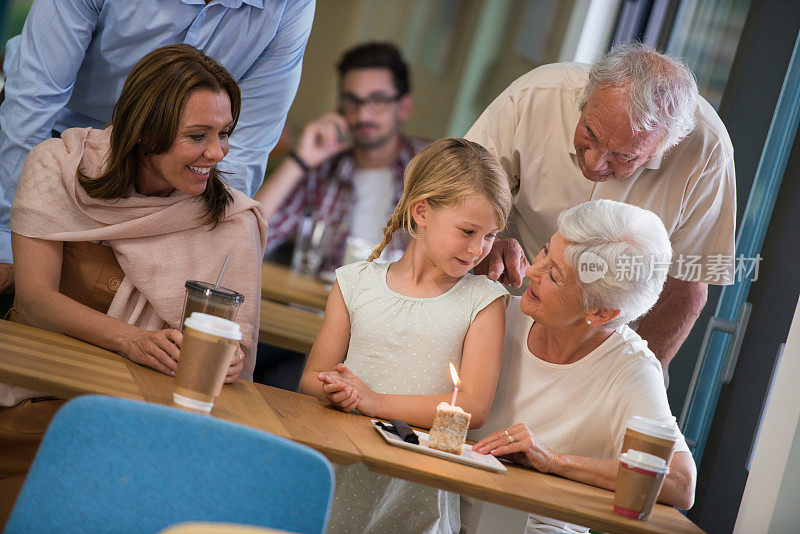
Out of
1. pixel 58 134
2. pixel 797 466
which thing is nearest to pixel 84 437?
pixel 797 466

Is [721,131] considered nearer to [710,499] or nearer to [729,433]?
[729,433]

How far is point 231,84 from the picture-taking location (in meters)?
2.11

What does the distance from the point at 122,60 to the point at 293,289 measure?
167cm

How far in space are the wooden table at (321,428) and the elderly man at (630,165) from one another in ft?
2.42

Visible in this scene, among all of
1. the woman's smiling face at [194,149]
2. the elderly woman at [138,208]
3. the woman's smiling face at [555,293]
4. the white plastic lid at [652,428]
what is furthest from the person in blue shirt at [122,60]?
the white plastic lid at [652,428]

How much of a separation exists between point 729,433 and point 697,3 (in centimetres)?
209

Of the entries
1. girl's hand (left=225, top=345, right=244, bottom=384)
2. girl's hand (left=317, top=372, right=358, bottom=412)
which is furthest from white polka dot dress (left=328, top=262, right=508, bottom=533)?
girl's hand (left=225, top=345, right=244, bottom=384)

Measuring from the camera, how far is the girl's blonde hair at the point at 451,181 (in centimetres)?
Result: 205

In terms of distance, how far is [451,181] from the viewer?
2.06 meters

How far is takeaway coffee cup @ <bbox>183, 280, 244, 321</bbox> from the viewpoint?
1601mm

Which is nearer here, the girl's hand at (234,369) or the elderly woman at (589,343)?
the girl's hand at (234,369)

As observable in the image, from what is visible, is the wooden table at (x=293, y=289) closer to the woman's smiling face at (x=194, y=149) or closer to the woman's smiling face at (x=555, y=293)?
the woman's smiling face at (x=194, y=149)

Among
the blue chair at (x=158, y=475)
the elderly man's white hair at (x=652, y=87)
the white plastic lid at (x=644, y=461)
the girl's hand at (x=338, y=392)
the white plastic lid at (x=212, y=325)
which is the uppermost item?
the elderly man's white hair at (x=652, y=87)

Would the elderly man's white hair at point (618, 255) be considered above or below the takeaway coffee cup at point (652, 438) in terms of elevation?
above
